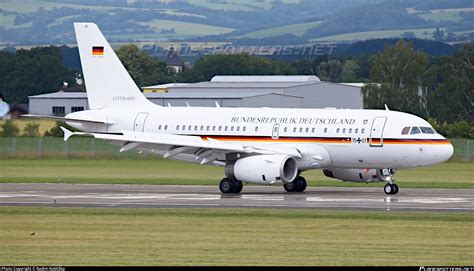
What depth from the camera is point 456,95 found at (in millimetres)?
112125

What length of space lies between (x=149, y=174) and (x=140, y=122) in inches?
165

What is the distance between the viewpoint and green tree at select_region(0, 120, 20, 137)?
68.0 metres

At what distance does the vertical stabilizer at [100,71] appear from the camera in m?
49.9

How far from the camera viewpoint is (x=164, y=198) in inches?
1617

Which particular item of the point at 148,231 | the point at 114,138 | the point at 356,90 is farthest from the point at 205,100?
the point at 148,231

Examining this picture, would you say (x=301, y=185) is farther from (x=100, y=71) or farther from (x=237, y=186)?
(x=100, y=71)

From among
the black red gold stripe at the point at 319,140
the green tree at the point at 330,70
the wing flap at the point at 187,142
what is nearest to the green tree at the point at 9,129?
the wing flap at the point at 187,142

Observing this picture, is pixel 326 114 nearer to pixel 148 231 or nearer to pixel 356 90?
pixel 148 231

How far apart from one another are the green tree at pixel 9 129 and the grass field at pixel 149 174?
651 centimetres

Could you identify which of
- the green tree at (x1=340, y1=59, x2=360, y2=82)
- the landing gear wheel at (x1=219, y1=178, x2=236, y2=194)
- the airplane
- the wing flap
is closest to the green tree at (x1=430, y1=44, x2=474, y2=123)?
the green tree at (x1=340, y1=59, x2=360, y2=82)

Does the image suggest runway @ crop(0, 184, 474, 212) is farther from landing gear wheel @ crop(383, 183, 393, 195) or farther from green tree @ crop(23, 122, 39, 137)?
green tree @ crop(23, 122, 39, 137)

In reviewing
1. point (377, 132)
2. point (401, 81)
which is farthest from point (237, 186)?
point (401, 81)

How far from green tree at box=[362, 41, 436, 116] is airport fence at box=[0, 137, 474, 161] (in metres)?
40.1

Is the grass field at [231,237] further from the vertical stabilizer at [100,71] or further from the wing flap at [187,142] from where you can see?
the vertical stabilizer at [100,71]
